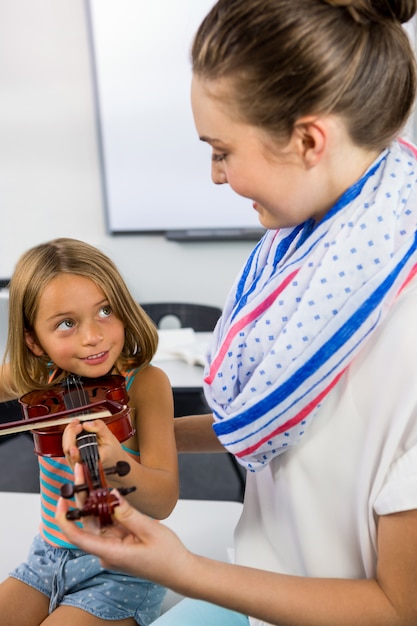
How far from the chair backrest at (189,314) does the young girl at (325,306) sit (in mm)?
1954

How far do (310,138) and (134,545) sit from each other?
19.1 inches

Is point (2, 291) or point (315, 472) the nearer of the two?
point (315, 472)

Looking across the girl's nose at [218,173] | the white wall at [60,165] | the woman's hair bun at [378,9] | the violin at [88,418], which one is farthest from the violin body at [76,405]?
the white wall at [60,165]

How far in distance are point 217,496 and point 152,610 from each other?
5.79 feet

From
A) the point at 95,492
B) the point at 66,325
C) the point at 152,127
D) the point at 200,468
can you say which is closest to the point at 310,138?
the point at 95,492

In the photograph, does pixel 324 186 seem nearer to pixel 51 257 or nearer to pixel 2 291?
pixel 51 257

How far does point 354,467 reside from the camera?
824 mm

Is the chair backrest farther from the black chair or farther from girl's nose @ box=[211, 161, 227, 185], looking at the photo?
girl's nose @ box=[211, 161, 227, 185]

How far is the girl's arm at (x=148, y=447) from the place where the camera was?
911 millimetres

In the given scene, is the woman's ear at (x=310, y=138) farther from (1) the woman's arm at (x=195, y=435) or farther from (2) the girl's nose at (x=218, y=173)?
(1) the woman's arm at (x=195, y=435)

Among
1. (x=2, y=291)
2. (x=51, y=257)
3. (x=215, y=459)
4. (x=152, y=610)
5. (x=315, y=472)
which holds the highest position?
(x=51, y=257)

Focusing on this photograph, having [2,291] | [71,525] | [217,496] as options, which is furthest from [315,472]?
[217,496]

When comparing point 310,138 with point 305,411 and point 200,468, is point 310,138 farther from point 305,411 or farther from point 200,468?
point 200,468

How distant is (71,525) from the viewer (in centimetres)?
69
